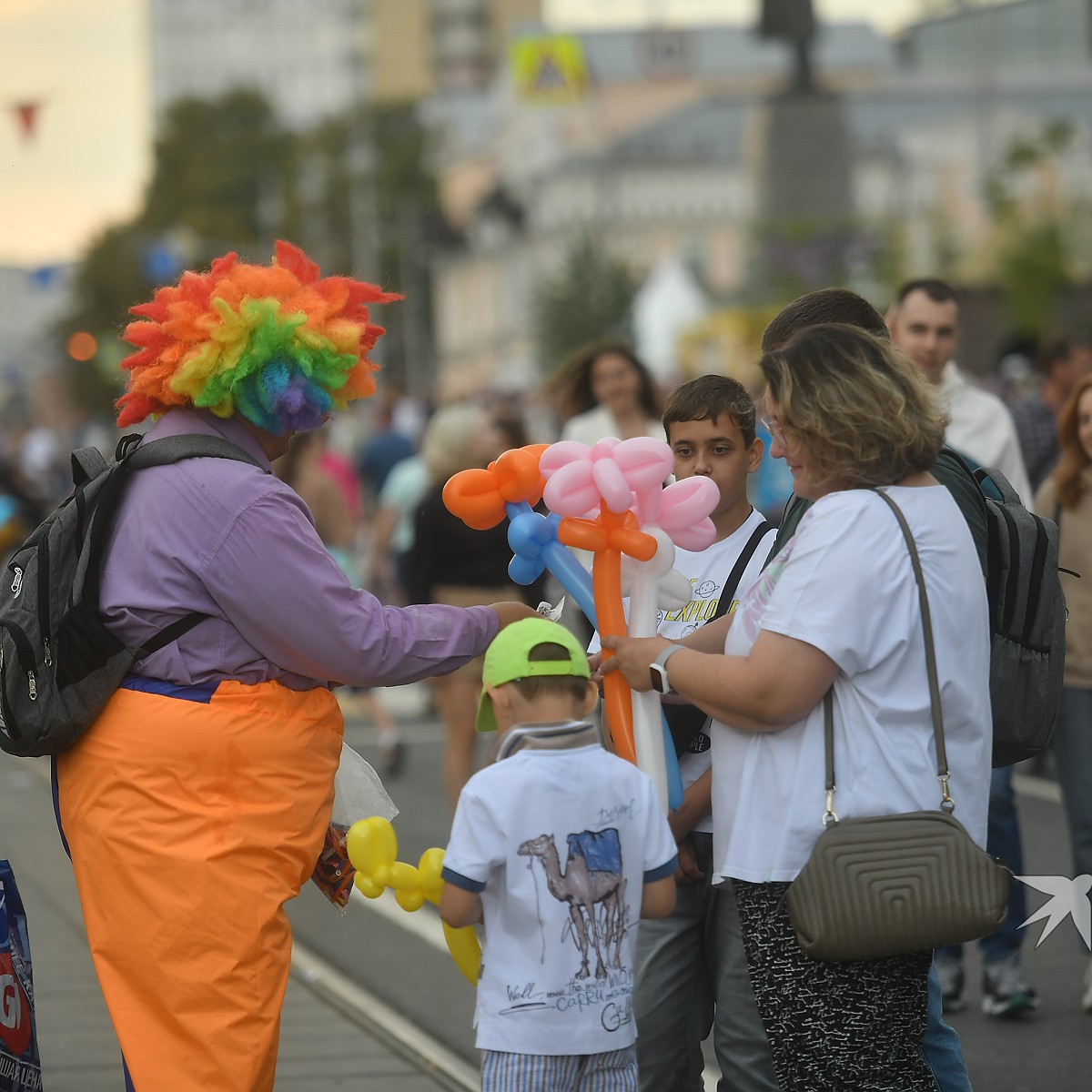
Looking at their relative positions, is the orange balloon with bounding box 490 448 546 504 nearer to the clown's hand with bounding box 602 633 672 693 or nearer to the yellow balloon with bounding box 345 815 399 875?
the clown's hand with bounding box 602 633 672 693

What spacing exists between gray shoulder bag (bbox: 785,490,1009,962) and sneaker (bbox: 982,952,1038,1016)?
2746mm

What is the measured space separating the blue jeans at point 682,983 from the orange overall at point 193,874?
2.49ft

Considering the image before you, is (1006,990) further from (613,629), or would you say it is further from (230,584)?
(230,584)

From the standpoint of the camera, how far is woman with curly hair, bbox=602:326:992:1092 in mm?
3203

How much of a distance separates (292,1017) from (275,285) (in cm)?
307

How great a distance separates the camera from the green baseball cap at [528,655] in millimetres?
3354

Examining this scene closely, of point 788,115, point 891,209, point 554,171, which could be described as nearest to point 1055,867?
point 788,115

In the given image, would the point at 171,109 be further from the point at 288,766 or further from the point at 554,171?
the point at 288,766

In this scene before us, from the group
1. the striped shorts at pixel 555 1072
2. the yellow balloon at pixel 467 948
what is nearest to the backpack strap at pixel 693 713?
the yellow balloon at pixel 467 948

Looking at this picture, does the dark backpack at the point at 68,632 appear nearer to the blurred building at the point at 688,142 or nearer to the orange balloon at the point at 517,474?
the orange balloon at the point at 517,474

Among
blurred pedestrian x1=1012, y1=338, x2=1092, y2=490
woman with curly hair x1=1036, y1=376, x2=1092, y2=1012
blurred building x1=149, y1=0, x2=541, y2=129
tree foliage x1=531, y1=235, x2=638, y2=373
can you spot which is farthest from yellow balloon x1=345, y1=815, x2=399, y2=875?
blurred building x1=149, y1=0, x2=541, y2=129

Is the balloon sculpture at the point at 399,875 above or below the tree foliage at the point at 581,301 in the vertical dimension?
above

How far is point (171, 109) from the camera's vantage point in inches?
3027

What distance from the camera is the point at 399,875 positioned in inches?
135
